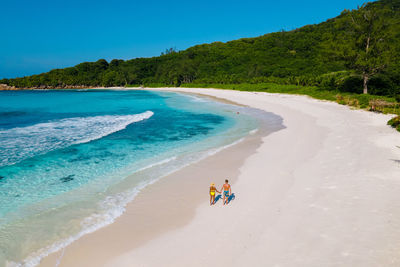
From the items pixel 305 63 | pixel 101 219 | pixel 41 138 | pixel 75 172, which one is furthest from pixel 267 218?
pixel 305 63

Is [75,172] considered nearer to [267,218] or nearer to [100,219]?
[100,219]

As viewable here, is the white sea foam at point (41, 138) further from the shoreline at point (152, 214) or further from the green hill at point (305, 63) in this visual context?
the green hill at point (305, 63)

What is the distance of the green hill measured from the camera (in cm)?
3450

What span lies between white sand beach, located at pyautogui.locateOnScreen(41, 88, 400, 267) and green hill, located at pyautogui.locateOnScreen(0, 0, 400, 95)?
29.3 metres

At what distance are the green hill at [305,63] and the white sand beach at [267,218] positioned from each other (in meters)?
29.3

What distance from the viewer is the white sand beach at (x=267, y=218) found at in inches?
219

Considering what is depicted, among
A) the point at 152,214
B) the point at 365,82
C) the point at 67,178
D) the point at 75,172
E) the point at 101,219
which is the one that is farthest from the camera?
the point at 365,82

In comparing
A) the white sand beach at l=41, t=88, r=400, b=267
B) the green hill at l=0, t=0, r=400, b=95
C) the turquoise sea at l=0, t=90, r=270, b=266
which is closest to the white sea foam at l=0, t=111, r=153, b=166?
the turquoise sea at l=0, t=90, r=270, b=266

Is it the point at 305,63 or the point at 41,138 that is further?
the point at 305,63

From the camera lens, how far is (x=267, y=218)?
23.2 feet

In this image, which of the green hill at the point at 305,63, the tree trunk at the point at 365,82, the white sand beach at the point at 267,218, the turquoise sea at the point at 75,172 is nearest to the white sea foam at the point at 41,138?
the turquoise sea at the point at 75,172

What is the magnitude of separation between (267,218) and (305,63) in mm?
107552

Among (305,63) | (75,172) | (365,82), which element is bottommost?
(75,172)

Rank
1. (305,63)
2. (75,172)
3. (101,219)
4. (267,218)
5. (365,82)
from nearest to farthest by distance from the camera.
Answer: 1. (267,218)
2. (101,219)
3. (75,172)
4. (365,82)
5. (305,63)
